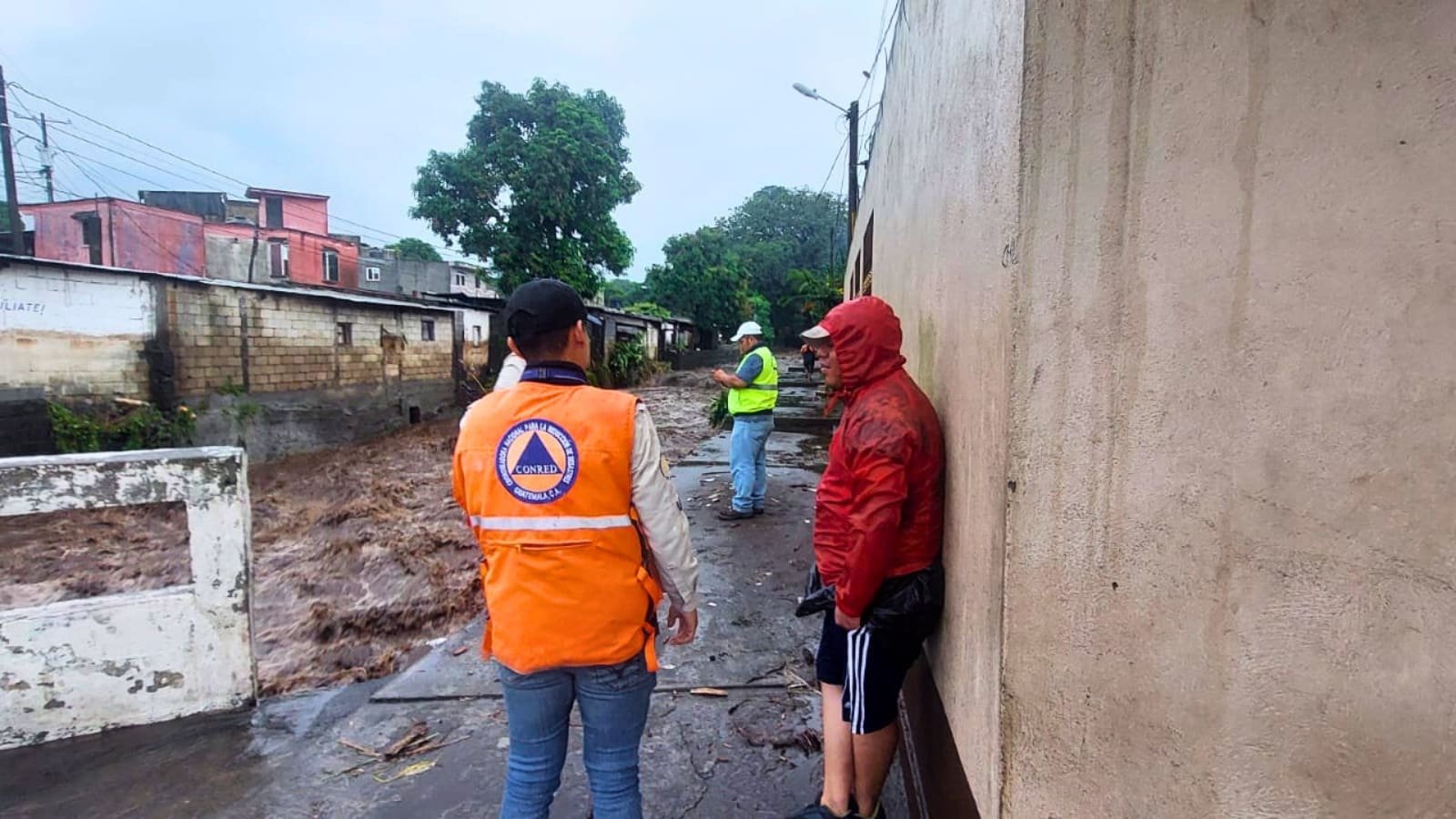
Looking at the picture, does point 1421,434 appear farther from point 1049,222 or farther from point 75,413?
point 75,413

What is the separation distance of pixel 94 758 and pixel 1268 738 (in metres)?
3.83

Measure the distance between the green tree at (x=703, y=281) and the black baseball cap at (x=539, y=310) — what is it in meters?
36.5

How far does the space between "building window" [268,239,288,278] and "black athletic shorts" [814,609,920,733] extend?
107 ft

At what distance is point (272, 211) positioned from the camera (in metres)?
33.1

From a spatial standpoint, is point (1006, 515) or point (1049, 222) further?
point (1006, 515)

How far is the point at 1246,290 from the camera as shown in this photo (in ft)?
3.75

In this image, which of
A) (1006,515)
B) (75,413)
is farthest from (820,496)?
(75,413)

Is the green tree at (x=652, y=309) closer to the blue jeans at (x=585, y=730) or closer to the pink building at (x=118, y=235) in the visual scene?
the pink building at (x=118, y=235)

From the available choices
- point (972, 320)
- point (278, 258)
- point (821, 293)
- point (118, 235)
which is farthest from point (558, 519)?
point (278, 258)

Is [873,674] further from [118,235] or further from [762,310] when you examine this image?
[762,310]

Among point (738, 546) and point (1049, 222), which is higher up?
point (1049, 222)

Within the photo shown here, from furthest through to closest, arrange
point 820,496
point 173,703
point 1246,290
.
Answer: point 173,703, point 820,496, point 1246,290

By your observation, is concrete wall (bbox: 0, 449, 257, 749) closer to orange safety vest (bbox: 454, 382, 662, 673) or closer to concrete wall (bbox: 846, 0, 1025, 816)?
orange safety vest (bbox: 454, 382, 662, 673)

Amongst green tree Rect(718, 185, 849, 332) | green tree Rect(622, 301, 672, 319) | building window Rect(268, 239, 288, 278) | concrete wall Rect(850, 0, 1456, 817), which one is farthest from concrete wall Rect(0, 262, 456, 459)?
green tree Rect(718, 185, 849, 332)
